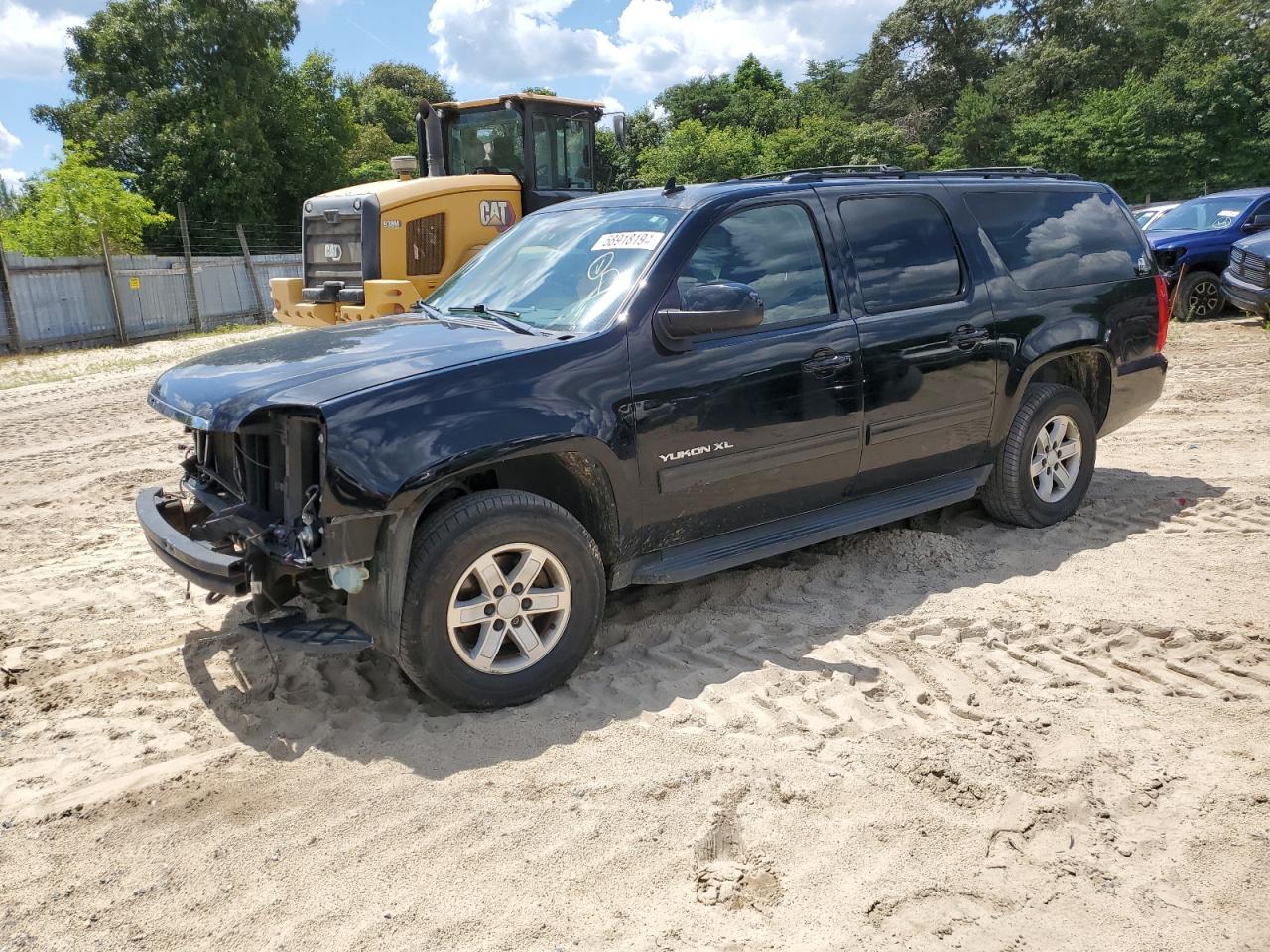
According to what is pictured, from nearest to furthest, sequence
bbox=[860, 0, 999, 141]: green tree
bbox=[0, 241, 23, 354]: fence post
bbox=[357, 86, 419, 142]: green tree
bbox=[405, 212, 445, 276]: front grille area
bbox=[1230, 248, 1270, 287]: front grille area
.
→ bbox=[405, 212, 445, 276]: front grille area
bbox=[1230, 248, 1270, 287]: front grille area
bbox=[0, 241, 23, 354]: fence post
bbox=[860, 0, 999, 141]: green tree
bbox=[357, 86, 419, 142]: green tree

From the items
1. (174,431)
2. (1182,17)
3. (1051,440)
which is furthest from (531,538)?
(1182,17)

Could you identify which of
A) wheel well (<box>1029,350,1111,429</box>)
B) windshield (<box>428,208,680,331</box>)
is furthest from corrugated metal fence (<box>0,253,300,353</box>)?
wheel well (<box>1029,350,1111,429</box>)

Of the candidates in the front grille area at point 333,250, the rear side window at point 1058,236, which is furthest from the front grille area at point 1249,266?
the front grille area at point 333,250

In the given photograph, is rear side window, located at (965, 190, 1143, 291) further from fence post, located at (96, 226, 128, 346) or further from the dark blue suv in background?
fence post, located at (96, 226, 128, 346)

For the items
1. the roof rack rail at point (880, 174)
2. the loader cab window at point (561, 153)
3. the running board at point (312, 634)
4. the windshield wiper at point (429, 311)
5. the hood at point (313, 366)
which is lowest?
the running board at point (312, 634)

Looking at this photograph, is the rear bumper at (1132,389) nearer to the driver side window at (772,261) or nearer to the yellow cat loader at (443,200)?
the driver side window at (772,261)

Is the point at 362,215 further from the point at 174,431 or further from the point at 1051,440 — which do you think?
the point at 1051,440

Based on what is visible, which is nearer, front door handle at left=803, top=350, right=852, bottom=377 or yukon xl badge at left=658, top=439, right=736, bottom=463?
yukon xl badge at left=658, top=439, right=736, bottom=463

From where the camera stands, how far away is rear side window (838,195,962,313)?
4898mm

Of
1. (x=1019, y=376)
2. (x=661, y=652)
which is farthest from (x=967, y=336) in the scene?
(x=661, y=652)

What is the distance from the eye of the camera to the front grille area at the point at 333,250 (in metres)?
10.8

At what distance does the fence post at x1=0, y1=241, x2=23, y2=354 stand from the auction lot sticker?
16.7m

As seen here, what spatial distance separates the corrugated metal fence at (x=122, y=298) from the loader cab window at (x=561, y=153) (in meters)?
11.5

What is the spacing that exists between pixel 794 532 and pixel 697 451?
729 millimetres
